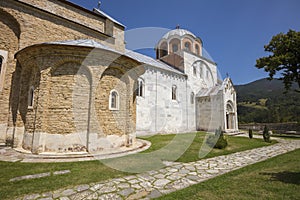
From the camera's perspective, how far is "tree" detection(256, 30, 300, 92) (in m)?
16.2

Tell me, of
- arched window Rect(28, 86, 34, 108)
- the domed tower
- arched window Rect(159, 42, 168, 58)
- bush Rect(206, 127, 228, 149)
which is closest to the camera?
arched window Rect(28, 86, 34, 108)

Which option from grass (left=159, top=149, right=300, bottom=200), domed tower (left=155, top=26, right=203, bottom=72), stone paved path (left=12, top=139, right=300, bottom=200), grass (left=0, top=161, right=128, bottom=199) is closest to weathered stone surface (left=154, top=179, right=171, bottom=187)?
stone paved path (left=12, top=139, right=300, bottom=200)

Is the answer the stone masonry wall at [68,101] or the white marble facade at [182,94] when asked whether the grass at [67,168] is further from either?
the white marble facade at [182,94]

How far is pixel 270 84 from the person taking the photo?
9656 cm

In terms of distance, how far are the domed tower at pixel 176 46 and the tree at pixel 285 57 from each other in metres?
8.00

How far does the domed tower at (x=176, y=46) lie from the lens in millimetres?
20241

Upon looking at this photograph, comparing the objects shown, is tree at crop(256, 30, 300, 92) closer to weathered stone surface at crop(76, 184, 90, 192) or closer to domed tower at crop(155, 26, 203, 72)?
domed tower at crop(155, 26, 203, 72)

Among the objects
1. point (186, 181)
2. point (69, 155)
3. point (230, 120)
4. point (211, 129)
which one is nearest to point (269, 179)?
point (186, 181)

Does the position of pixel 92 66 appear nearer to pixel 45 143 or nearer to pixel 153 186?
pixel 45 143

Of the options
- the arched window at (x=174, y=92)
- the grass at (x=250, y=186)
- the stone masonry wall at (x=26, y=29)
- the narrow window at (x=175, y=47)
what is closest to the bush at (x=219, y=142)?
the grass at (x=250, y=186)

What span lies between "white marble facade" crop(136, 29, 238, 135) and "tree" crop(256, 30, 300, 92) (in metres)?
4.42

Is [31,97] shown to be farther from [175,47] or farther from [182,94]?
[175,47]

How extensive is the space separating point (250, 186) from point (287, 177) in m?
1.56

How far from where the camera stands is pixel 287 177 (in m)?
4.32
